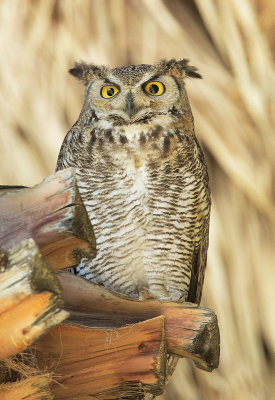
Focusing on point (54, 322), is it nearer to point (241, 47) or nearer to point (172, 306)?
point (172, 306)

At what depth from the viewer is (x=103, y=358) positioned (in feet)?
4.45

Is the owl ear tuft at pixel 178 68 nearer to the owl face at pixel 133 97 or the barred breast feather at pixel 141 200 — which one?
the owl face at pixel 133 97

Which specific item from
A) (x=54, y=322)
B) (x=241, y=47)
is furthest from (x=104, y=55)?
(x=54, y=322)

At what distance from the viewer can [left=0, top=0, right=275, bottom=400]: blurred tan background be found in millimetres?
2590

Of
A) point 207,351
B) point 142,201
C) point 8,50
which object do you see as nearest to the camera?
point 207,351

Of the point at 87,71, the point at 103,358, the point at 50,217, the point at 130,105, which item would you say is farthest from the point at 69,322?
the point at 87,71

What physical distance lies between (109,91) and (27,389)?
1.05 meters

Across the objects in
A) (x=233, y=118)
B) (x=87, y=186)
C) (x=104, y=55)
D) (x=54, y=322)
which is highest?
(x=104, y=55)

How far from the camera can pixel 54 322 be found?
3.37ft

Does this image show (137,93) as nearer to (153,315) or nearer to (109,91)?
(109,91)

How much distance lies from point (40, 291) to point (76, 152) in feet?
3.41

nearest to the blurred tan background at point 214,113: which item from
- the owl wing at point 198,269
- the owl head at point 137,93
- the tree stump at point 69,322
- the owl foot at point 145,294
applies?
the owl wing at point 198,269

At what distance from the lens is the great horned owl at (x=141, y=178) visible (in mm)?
1922

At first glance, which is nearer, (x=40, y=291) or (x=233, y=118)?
(x=40, y=291)
